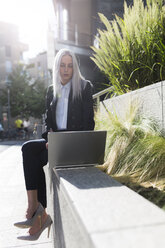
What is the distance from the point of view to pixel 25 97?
28625mm

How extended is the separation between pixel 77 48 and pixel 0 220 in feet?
A: 44.0

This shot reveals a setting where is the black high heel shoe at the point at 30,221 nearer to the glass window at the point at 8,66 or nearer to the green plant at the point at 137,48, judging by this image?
the green plant at the point at 137,48

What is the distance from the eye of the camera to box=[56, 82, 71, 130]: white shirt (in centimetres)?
256

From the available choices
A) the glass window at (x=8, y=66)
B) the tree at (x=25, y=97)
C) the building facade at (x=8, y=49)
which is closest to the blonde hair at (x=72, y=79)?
the tree at (x=25, y=97)

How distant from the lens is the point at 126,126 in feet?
8.64

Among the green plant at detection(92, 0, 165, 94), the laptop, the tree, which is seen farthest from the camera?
the tree

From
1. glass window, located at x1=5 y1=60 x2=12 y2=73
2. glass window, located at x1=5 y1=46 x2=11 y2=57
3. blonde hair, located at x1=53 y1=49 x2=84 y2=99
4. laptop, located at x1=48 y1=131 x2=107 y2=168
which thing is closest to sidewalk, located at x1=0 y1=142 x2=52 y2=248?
laptop, located at x1=48 y1=131 x2=107 y2=168

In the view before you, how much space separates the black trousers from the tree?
25868 millimetres

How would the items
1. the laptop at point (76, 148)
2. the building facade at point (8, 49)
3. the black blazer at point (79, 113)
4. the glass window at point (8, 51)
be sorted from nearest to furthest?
the laptop at point (76, 148)
the black blazer at point (79, 113)
the building facade at point (8, 49)
the glass window at point (8, 51)

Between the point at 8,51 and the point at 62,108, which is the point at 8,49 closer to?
the point at 8,51

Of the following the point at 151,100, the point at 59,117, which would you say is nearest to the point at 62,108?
the point at 59,117

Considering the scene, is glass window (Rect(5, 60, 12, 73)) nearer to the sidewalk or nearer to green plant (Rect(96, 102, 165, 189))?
A: the sidewalk

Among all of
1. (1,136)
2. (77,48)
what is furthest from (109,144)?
(1,136)

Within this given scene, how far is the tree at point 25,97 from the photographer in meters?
28.0
